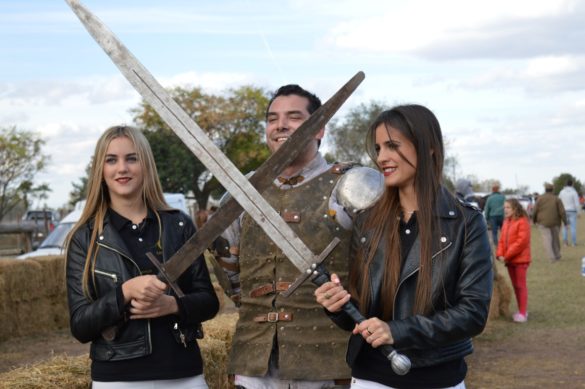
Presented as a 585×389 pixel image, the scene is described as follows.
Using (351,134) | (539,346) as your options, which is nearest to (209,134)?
(351,134)

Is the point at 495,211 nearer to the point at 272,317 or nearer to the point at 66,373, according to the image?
the point at 66,373

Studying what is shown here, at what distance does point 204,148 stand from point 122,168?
0.58m

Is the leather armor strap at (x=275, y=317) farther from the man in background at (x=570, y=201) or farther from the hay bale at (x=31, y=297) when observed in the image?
the man in background at (x=570, y=201)

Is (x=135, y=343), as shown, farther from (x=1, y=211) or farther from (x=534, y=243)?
(x=1, y=211)

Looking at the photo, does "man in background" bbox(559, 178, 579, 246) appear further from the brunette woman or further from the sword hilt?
the sword hilt

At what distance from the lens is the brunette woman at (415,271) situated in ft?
10.1

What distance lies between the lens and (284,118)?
3.79m

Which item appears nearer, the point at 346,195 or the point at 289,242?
the point at 289,242

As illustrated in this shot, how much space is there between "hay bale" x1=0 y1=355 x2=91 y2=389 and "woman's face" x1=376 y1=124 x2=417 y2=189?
2.06 metres

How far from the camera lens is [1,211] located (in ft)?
126

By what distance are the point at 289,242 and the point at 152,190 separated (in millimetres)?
886

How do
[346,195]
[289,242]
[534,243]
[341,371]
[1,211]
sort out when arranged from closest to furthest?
[289,242], [346,195], [341,371], [534,243], [1,211]

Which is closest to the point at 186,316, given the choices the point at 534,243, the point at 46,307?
the point at 46,307

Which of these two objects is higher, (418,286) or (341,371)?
(418,286)
